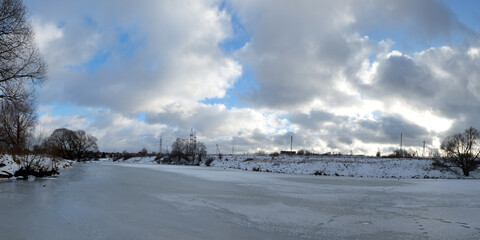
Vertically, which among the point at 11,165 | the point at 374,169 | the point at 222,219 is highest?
the point at 11,165

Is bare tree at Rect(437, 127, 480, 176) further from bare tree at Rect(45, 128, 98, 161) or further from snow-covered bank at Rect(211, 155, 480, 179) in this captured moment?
bare tree at Rect(45, 128, 98, 161)

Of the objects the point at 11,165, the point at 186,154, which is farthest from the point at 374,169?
the point at 186,154

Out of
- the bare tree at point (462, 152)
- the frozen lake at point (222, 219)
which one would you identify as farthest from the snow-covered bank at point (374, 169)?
the frozen lake at point (222, 219)

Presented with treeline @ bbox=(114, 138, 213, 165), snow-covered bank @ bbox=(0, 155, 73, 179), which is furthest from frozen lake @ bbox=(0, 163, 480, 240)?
treeline @ bbox=(114, 138, 213, 165)

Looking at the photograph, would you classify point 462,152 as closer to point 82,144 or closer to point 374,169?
point 374,169

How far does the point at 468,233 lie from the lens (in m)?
6.40

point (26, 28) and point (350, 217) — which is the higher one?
point (26, 28)

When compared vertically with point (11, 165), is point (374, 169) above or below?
below

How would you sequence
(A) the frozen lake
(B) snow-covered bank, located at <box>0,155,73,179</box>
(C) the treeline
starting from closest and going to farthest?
(A) the frozen lake, (B) snow-covered bank, located at <box>0,155,73,179</box>, (C) the treeline

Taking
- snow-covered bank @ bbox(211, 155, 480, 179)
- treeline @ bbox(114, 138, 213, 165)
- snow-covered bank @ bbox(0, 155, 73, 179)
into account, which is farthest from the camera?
treeline @ bbox(114, 138, 213, 165)

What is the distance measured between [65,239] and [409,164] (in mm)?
40639

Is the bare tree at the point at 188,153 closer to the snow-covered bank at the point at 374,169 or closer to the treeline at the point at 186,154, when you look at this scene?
the treeline at the point at 186,154

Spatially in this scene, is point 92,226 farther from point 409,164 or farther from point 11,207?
point 409,164

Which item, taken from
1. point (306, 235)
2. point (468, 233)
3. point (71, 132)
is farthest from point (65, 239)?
point (71, 132)
